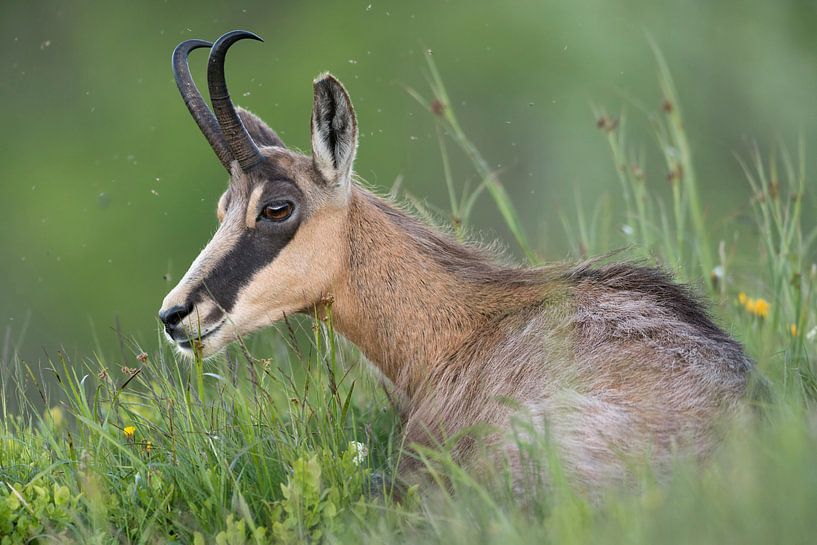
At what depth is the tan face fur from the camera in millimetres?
5930

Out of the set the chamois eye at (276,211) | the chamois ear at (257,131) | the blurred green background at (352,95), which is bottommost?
the blurred green background at (352,95)

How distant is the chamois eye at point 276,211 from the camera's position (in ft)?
20.0

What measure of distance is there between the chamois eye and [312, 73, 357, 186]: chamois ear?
0.25 metres

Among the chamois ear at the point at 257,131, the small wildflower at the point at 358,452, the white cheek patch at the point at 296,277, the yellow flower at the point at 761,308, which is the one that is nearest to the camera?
the small wildflower at the point at 358,452

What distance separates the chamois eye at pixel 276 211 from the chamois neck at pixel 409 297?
0.33 metres

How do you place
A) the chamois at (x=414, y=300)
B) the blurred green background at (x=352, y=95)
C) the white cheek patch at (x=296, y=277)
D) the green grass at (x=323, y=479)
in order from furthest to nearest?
1. the blurred green background at (x=352, y=95)
2. the white cheek patch at (x=296, y=277)
3. the chamois at (x=414, y=300)
4. the green grass at (x=323, y=479)

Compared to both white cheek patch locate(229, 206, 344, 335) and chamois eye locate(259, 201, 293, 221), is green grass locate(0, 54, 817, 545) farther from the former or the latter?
chamois eye locate(259, 201, 293, 221)

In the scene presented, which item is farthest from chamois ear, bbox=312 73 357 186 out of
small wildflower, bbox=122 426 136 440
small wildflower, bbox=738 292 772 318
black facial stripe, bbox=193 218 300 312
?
small wildflower, bbox=738 292 772 318

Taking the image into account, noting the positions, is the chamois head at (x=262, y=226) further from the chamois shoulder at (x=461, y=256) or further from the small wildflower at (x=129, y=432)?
the small wildflower at (x=129, y=432)

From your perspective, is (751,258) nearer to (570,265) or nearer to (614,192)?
(570,265)

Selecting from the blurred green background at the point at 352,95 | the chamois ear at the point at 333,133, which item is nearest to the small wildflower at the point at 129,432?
the chamois ear at the point at 333,133

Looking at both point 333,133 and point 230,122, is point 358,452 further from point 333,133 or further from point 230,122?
point 230,122

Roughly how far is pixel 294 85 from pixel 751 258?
14741 millimetres

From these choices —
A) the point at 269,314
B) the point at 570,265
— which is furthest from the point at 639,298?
the point at 269,314
